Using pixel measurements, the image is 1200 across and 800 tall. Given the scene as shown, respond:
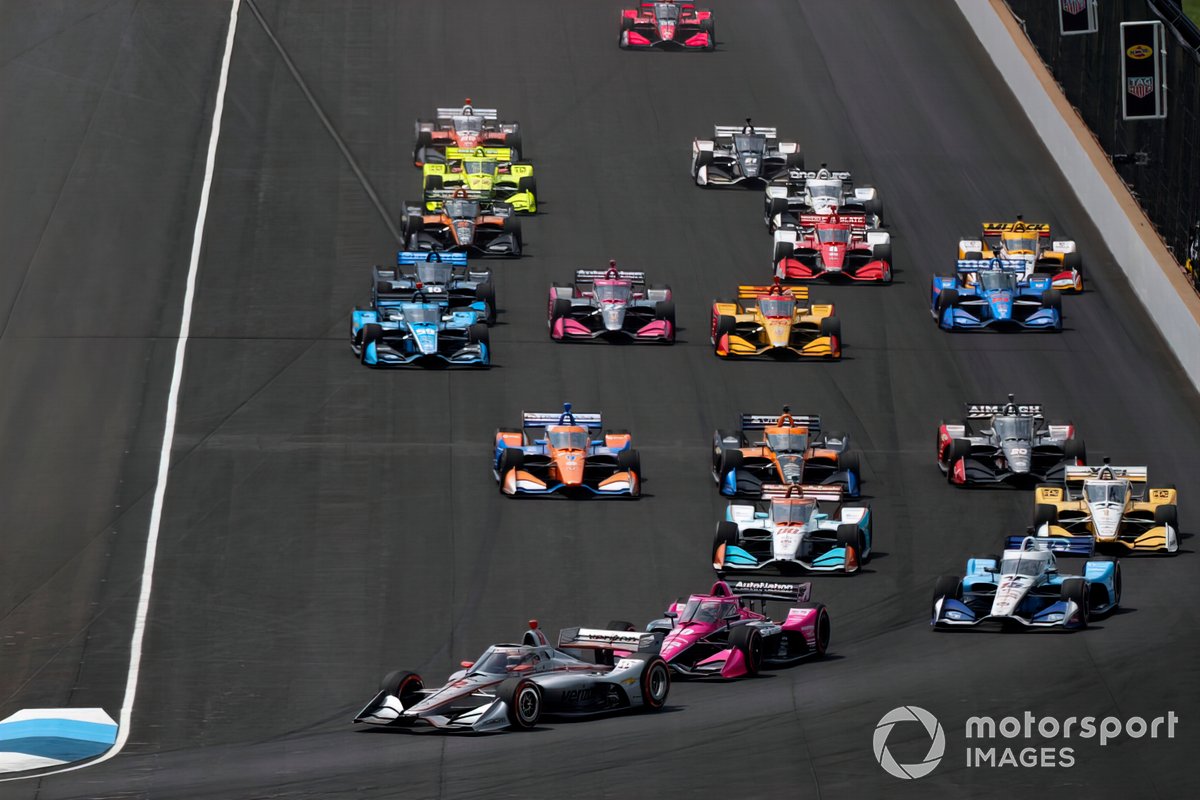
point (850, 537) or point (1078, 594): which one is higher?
point (850, 537)

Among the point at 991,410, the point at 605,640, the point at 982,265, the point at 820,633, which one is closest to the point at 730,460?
the point at 991,410

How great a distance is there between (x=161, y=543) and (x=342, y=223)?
19564mm

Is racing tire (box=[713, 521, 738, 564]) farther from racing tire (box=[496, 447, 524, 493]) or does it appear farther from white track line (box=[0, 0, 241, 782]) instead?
white track line (box=[0, 0, 241, 782])

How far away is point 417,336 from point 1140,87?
17158 millimetres

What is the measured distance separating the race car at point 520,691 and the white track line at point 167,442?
3589 millimetres

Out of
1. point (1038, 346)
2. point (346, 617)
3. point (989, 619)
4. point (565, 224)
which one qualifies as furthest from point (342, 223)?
point (989, 619)

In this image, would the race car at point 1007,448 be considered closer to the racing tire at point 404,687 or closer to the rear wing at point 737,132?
the racing tire at point 404,687

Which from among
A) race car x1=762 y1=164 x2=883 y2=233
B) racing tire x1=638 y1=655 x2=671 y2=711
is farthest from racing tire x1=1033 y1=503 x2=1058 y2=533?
race car x1=762 y1=164 x2=883 y2=233

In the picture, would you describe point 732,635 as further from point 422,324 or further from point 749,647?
point 422,324

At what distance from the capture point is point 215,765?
29.1 meters

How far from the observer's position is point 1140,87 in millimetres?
51094

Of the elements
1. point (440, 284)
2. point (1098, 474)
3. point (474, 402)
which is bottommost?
point (1098, 474)

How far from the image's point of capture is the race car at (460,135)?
61.9 metres

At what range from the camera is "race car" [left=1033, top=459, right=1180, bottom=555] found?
129 ft
